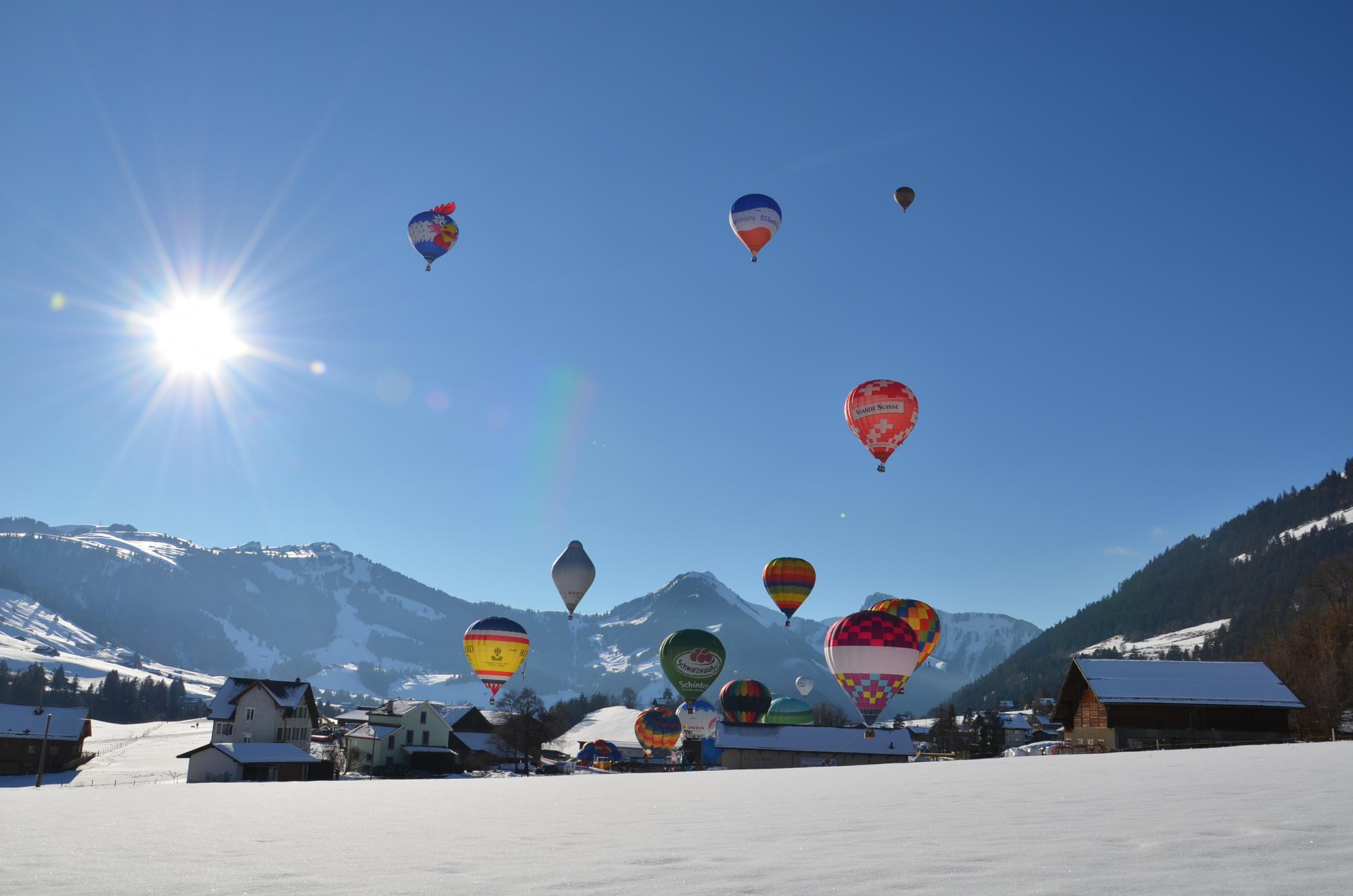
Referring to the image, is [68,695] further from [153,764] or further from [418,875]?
[418,875]

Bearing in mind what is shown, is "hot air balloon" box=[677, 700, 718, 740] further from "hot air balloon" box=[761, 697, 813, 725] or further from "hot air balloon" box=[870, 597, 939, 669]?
"hot air balloon" box=[870, 597, 939, 669]

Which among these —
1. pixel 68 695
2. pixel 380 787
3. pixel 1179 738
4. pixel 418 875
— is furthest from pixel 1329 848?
pixel 68 695

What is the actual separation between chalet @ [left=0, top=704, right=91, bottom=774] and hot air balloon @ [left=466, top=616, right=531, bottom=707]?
34.8 metres

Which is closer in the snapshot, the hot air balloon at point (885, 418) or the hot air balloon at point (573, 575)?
the hot air balloon at point (885, 418)

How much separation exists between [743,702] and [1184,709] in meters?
48.1

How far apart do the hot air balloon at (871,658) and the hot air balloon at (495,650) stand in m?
23.9

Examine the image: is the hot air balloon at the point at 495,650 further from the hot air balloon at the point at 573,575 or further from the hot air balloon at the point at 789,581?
the hot air balloon at the point at 789,581

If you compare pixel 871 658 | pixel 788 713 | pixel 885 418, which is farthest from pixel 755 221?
pixel 788 713

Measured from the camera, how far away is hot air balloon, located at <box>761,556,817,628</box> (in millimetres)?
67062

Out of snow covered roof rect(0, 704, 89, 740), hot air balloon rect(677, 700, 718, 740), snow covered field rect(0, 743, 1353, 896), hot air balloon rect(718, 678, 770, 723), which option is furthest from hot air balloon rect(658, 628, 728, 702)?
snow covered field rect(0, 743, 1353, 896)

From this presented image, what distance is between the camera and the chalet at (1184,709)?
47156 mm

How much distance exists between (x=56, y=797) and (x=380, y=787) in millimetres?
6607

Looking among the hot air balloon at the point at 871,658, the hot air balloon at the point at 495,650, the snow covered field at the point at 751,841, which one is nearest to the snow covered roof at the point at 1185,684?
the hot air balloon at the point at 871,658

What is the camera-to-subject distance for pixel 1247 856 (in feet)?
21.3
